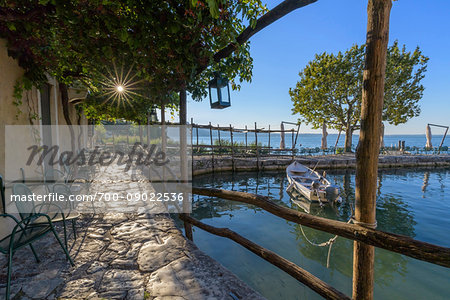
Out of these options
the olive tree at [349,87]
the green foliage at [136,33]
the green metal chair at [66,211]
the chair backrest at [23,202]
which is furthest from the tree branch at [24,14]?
the olive tree at [349,87]

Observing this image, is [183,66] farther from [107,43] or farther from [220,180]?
[220,180]

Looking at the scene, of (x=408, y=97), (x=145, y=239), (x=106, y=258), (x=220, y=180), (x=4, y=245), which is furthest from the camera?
(x=408, y=97)

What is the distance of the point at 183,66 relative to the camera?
3.07 meters

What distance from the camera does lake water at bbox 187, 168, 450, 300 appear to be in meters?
4.05

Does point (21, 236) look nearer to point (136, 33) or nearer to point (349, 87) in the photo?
point (136, 33)

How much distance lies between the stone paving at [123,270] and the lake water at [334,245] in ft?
6.62

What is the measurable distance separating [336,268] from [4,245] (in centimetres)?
584

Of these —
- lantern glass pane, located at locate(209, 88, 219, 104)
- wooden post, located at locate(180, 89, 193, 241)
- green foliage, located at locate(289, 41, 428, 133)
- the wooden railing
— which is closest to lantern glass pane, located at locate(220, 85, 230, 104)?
lantern glass pane, located at locate(209, 88, 219, 104)

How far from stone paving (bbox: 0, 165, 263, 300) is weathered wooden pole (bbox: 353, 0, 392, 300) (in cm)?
111

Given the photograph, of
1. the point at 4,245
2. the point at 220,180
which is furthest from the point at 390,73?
the point at 4,245

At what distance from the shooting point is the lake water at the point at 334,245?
13.3ft

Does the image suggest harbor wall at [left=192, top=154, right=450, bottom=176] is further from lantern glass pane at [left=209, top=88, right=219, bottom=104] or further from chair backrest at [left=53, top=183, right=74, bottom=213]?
lantern glass pane at [left=209, top=88, right=219, bottom=104]

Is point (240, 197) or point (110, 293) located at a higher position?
point (240, 197)

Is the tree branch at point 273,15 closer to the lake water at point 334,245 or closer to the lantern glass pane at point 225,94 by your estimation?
the lantern glass pane at point 225,94
